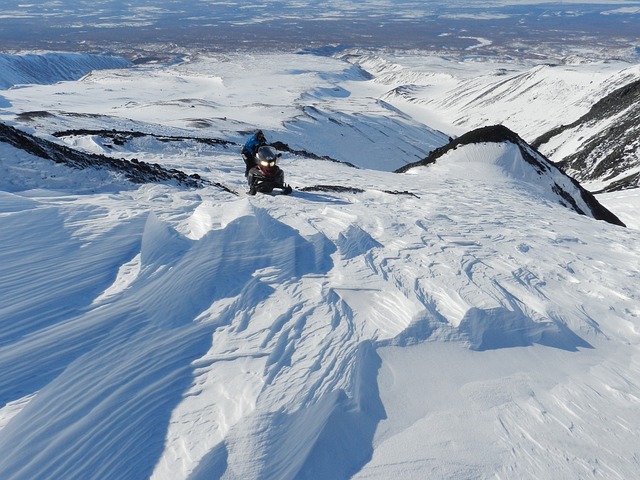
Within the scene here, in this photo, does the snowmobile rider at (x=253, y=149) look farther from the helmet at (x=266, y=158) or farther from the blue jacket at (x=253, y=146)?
the helmet at (x=266, y=158)

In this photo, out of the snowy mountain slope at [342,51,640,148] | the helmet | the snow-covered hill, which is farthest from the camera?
the snowy mountain slope at [342,51,640,148]

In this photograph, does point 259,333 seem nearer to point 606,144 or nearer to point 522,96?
point 606,144

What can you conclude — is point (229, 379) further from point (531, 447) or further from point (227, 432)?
point (531, 447)

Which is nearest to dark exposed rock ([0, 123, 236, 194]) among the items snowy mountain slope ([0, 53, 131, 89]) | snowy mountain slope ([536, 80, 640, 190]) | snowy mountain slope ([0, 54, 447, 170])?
snowy mountain slope ([0, 54, 447, 170])

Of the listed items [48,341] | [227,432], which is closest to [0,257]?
[48,341]

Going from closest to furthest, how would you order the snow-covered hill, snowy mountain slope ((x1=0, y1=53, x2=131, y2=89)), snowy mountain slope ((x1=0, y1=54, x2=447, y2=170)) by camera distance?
snowy mountain slope ((x1=0, y1=54, x2=447, y2=170)), the snow-covered hill, snowy mountain slope ((x1=0, y1=53, x2=131, y2=89))

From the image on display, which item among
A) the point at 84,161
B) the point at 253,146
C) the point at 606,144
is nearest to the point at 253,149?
the point at 253,146

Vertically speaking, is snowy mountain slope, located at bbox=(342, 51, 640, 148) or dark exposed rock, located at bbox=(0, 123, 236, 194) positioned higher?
dark exposed rock, located at bbox=(0, 123, 236, 194)

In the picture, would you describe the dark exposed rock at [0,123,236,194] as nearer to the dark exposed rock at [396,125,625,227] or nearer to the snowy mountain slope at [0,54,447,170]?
the dark exposed rock at [396,125,625,227]
